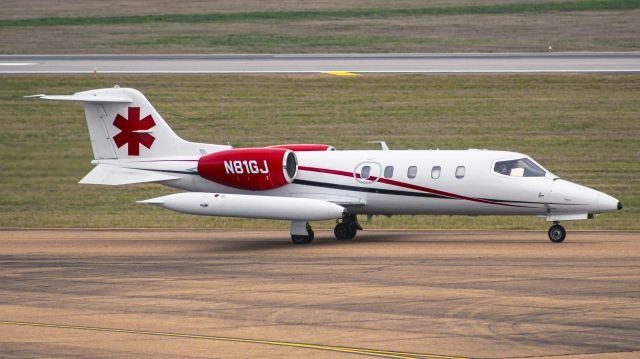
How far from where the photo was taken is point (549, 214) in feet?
97.7

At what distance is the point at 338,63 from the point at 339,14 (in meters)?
16.4

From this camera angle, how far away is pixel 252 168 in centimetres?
3177

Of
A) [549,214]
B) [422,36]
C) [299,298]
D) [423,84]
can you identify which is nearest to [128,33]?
[422,36]

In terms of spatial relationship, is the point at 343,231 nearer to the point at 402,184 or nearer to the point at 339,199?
the point at 339,199

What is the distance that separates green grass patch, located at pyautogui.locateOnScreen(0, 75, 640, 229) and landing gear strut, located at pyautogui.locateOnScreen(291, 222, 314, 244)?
6.95 metres

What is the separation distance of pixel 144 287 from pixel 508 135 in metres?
26.0

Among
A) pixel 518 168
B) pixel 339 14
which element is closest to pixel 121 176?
pixel 518 168

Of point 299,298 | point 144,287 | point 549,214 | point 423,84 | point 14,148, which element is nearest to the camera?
point 299,298

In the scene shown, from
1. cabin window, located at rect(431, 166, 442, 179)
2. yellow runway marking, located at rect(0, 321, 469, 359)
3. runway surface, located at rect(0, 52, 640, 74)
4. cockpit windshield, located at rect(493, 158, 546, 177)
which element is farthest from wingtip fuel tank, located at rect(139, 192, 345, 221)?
runway surface, located at rect(0, 52, 640, 74)

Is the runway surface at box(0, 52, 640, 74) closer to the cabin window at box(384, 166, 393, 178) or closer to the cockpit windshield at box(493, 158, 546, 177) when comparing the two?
the cabin window at box(384, 166, 393, 178)

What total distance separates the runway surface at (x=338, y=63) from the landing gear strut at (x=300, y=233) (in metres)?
23.1

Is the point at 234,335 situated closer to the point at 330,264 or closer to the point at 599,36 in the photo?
the point at 330,264

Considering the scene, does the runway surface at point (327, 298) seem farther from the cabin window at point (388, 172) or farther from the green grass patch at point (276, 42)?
the green grass patch at point (276, 42)

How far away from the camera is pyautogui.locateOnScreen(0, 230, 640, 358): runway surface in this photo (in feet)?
56.2
